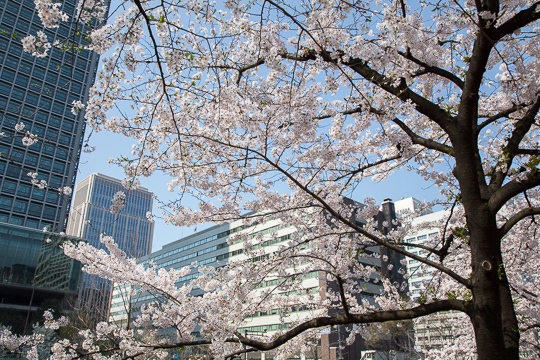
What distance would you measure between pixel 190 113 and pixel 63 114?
6430 centimetres

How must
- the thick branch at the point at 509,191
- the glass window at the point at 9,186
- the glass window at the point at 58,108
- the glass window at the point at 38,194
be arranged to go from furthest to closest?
the glass window at the point at 58,108
the glass window at the point at 38,194
the glass window at the point at 9,186
the thick branch at the point at 509,191

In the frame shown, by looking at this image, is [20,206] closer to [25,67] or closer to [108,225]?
[25,67]

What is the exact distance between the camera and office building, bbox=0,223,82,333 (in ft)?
121

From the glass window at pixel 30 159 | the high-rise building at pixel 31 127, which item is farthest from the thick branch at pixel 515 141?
the glass window at pixel 30 159

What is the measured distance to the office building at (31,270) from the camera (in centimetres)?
3697

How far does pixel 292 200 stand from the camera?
6070 millimetres

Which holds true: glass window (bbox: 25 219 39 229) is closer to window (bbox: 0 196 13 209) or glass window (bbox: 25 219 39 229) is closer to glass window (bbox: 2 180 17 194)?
window (bbox: 0 196 13 209)

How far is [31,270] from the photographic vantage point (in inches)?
1500

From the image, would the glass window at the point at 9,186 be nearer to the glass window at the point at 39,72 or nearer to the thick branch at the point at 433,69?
the glass window at the point at 39,72

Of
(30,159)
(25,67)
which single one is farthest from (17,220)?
(25,67)

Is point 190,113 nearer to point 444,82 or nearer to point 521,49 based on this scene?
point 444,82

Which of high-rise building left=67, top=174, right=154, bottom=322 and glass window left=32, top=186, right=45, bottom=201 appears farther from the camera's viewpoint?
glass window left=32, top=186, right=45, bottom=201

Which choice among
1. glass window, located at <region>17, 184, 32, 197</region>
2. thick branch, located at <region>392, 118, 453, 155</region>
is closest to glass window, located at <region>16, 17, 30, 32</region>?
glass window, located at <region>17, 184, 32, 197</region>

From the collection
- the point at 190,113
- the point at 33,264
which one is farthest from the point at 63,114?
the point at 190,113
